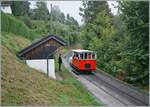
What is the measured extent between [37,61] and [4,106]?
10.9m

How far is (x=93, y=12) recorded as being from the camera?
2156 inches

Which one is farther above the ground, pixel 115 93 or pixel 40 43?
pixel 40 43

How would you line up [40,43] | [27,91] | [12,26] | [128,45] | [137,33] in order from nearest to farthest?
[27,91] → [137,33] → [40,43] → [128,45] → [12,26]

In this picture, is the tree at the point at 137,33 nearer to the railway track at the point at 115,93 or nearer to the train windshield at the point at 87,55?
the railway track at the point at 115,93

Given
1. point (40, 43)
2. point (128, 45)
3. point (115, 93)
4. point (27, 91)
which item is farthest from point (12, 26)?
point (27, 91)

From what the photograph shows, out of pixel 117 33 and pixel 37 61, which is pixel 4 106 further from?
pixel 117 33

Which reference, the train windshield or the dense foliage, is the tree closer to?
the dense foliage

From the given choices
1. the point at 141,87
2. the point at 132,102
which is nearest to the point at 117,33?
the point at 141,87

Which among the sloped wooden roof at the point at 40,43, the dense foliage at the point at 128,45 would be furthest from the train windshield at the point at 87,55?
the sloped wooden roof at the point at 40,43

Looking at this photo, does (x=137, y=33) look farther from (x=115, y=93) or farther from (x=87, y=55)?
(x=87, y=55)

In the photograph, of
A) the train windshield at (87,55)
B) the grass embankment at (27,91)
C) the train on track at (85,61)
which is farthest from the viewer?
the train windshield at (87,55)

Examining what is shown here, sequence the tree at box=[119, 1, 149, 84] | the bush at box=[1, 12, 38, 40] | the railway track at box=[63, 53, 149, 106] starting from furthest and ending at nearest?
the bush at box=[1, 12, 38, 40]
the tree at box=[119, 1, 149, 84]
the railway track at box=[63, 53, 149, 106]

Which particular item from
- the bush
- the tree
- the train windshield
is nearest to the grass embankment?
the tree

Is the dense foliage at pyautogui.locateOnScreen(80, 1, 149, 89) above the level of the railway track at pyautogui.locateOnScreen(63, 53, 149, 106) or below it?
above
